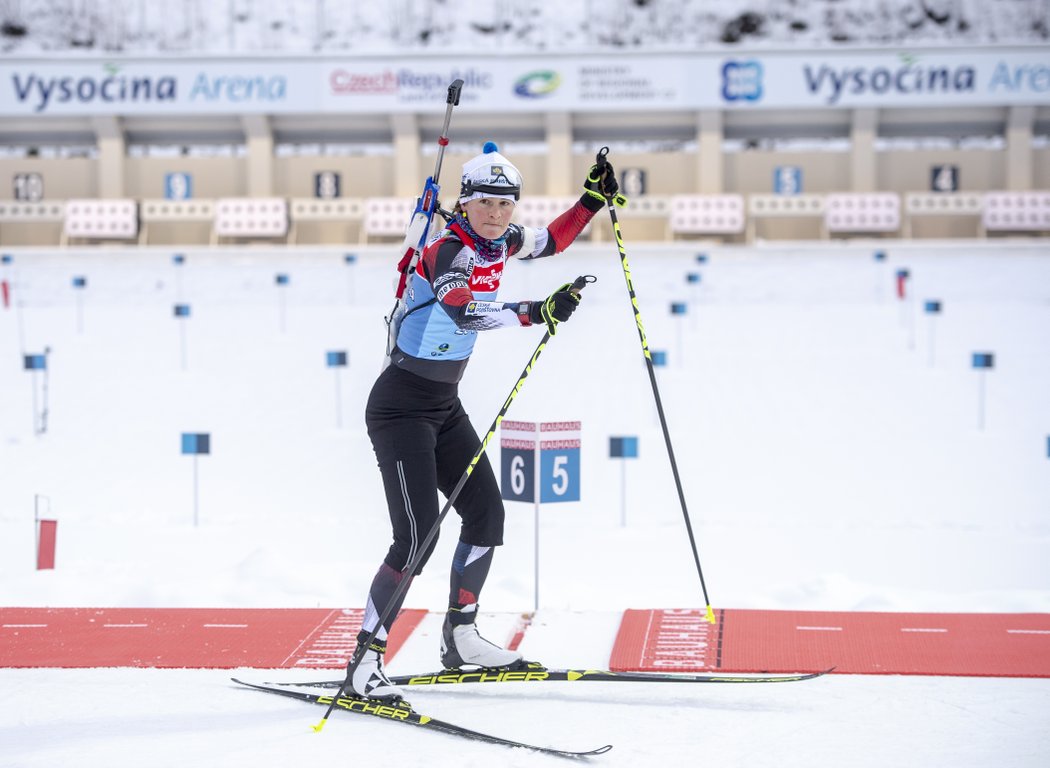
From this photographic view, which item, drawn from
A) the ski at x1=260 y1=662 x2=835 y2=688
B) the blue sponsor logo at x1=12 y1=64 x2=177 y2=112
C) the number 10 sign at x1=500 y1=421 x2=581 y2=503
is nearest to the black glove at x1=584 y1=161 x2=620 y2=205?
the number 10 sign at x1=500 y1=421 x2=581 y2=503

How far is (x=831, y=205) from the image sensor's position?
2827 cm

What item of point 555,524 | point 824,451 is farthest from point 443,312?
point 824,451

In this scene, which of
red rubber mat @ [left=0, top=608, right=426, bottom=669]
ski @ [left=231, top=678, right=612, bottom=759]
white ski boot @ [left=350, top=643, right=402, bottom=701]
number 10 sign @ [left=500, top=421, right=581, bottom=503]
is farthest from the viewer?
number 10 sign @ [left=500, top=421, right=581, bottom=503]

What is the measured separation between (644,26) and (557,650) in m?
31.3

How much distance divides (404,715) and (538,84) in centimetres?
2572

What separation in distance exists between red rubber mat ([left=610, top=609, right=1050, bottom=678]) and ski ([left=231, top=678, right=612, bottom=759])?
0.89 metres

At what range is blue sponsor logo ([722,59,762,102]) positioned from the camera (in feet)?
92.6

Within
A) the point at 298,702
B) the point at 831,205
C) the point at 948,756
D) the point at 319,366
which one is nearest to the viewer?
the point at 948,756

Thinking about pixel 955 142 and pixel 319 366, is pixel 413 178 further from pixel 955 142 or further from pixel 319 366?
pixel 319 366

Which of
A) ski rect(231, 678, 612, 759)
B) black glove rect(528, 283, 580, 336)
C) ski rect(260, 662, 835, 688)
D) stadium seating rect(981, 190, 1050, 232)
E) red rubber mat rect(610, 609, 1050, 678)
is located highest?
stadium seating rect(981, 190, 1050, 232)

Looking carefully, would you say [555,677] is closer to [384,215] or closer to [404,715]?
[404,715]

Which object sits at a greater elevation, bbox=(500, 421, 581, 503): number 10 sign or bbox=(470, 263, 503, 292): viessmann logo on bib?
bbox=(470, 263, 503, 292): viessmann logo on bib

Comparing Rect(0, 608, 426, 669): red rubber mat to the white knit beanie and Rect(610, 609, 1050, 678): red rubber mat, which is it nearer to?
Rect(610, 609, 1050, 678): red rubber mat

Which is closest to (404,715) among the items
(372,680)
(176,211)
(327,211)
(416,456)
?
(372,680)
